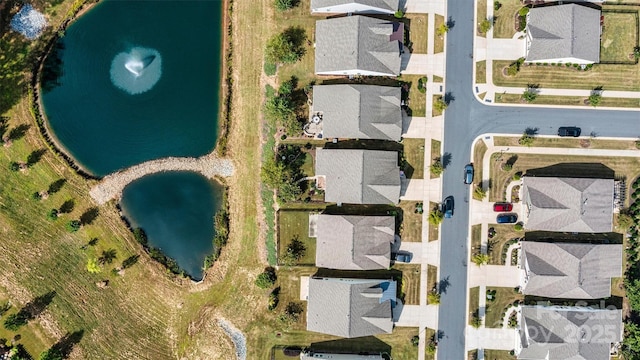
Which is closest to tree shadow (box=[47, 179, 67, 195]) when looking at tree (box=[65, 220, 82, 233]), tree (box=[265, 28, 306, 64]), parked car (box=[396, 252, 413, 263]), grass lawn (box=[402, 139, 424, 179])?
tree (box=[65, 220, 82, 233])

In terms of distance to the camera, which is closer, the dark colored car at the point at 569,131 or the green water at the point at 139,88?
the dark colored car at the point at 569,131

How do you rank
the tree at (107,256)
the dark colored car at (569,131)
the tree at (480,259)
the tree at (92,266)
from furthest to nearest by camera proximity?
the tree at (107,256) → the tree at (92,266) → the dark colored car at (569,131) → the tree at (480,259)

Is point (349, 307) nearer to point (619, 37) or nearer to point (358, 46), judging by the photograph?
point (358, 46)

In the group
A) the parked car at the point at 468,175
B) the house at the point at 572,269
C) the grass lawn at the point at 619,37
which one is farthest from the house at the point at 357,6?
the house at the point at 572,269

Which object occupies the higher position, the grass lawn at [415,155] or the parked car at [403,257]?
the grass lawn at [415,155]

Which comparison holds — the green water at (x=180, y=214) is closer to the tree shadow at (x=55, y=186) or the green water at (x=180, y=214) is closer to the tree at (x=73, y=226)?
the tree at (x=73, y=226)

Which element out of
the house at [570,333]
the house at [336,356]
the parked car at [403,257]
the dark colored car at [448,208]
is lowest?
the house at [336,356]

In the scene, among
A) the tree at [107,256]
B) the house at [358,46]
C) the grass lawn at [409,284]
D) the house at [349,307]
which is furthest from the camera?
the tree at [107,256]
